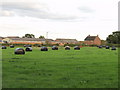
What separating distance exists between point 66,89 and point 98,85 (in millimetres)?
1942

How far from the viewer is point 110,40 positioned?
14988cm

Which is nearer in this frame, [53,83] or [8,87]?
[8,87]

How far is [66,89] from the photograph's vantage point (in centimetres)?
1112

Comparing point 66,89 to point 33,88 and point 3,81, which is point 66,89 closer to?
point 33,88

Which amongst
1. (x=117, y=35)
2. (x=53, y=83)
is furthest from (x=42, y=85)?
(x=117, y=35)

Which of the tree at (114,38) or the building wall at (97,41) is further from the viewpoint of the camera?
the building wall at (97,41)

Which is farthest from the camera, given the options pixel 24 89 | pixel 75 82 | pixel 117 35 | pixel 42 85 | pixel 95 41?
pixel 95 41

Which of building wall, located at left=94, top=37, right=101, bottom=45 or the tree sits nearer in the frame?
the tree

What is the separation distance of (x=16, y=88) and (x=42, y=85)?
1.35m

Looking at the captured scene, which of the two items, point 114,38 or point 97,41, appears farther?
point 97,41

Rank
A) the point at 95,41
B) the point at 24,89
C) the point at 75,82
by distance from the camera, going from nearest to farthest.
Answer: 1. the point at 24,89
2. the point at 75,82
3. the point at 95,41

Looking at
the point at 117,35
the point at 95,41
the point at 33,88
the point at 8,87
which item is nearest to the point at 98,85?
the point at 33,88

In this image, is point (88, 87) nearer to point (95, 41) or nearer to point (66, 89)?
point (66, 89)

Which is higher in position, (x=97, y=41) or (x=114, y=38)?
(x=114, y=38)
